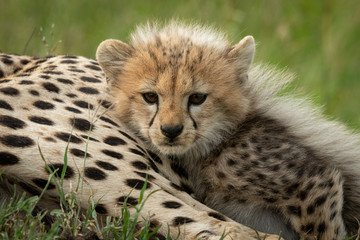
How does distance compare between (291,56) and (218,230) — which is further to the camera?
(291,56)

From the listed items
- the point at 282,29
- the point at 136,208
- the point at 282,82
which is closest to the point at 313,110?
the point at 282,82

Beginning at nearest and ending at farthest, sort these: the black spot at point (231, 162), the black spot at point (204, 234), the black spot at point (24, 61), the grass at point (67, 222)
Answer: the grass at point (67, 222)
the black spot at point (204, 234)
the black spot at point (231, 162)
the black spot at point (24, 61)

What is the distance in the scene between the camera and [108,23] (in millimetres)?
6203

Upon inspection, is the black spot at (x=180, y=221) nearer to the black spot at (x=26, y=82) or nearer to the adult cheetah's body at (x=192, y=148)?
the adult cheetah's body at (x=192, y=148)

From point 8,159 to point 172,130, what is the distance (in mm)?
687

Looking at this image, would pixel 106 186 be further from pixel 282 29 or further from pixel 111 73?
pixel 282 29

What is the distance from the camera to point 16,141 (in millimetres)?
2613

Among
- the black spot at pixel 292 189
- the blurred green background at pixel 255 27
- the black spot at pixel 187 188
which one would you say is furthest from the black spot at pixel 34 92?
the blurred green background at pixel 255 27

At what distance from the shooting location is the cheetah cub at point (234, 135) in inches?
113

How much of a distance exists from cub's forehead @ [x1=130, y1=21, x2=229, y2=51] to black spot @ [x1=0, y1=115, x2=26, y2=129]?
2.67 feet

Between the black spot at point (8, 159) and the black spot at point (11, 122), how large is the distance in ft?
0.53

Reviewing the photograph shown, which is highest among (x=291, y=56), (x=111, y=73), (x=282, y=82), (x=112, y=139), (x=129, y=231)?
(x=291, y=56)

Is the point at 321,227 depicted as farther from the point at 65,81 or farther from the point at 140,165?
the point at 65,81

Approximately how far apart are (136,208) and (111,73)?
1.06 meters
